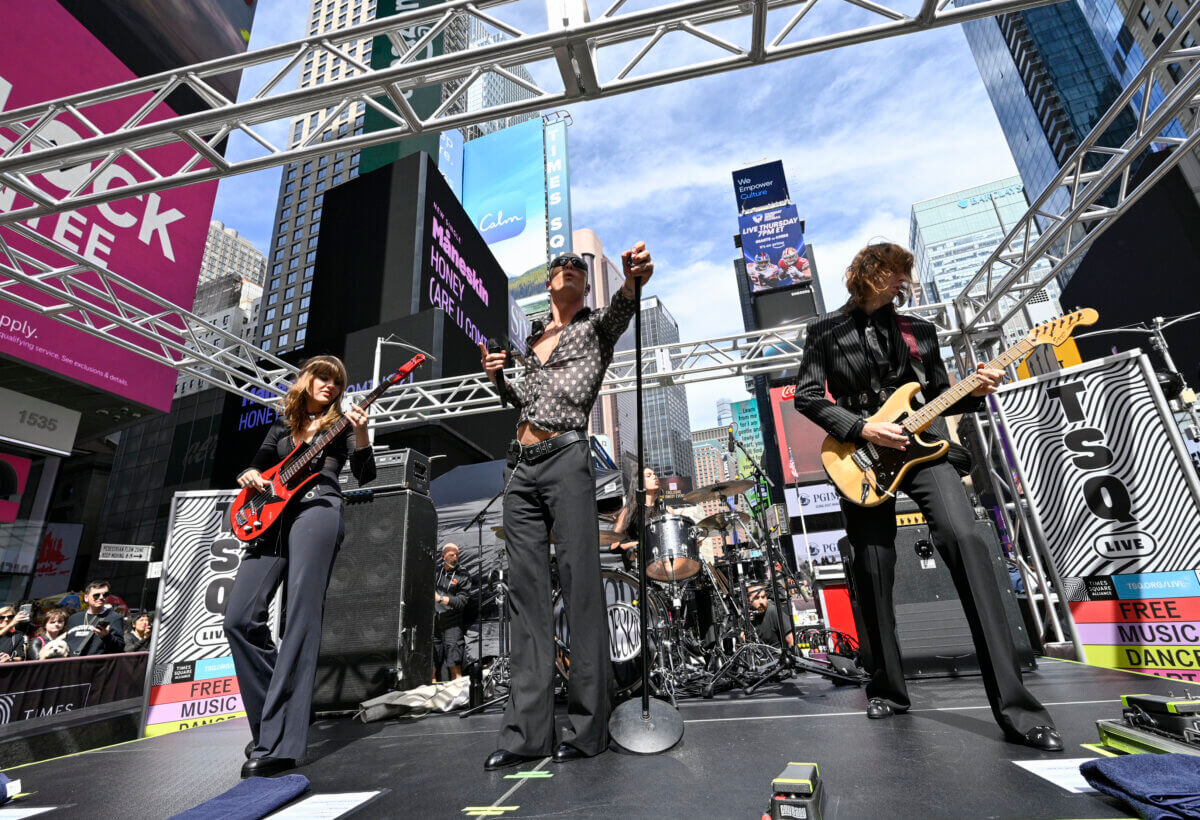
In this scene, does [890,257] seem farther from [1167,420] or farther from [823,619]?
[823,619]

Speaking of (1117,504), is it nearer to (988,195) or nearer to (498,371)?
(498,371)

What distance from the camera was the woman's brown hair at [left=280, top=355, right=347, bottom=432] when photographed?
263cm

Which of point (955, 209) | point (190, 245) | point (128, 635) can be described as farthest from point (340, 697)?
point (955, 209)

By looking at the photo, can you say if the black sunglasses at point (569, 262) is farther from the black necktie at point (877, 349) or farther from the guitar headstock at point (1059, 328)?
the guitar headstock at point (1059, 328)

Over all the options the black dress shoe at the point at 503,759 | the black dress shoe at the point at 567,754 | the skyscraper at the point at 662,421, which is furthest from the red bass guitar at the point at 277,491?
the skyscraper at the point at 662,421

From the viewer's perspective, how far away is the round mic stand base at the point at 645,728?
6.03 feet

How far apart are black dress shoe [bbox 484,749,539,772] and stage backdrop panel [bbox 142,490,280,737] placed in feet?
12.7

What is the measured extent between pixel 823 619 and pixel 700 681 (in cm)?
711

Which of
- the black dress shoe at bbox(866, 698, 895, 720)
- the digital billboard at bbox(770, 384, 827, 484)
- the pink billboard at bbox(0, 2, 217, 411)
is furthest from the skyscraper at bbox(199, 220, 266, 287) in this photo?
the black dress shoe at bbox(866, 698, 895, 720)

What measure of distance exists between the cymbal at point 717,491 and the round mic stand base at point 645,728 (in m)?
2.89

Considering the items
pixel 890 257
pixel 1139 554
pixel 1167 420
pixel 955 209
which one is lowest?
pixel 1139 554

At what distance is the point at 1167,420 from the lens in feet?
13.1

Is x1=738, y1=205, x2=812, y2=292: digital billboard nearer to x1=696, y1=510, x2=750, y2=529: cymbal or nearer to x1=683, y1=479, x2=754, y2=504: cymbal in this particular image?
x1=696, y1=510, x2=750, y2=529: cymbal

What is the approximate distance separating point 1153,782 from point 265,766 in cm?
235
